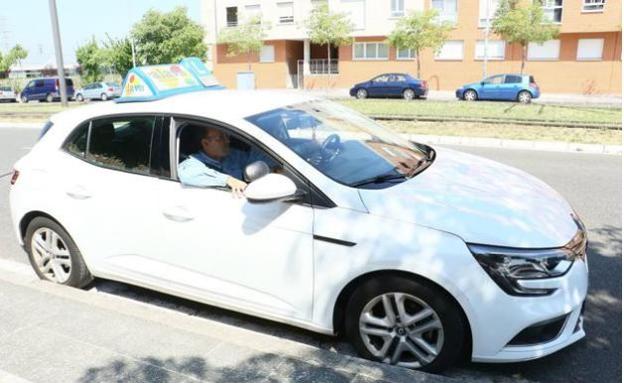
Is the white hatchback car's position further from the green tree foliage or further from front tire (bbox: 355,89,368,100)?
the green tree foliage

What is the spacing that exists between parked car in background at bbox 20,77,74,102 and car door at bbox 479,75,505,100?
82.7ft

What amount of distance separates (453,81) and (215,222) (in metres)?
34.3

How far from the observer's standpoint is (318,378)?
2746mm

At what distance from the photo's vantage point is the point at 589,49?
32.5 metres

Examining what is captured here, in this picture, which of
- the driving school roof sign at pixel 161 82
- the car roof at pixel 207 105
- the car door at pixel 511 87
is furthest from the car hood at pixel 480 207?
the car door at pixel 511 87

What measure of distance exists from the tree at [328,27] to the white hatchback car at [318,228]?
105 feet

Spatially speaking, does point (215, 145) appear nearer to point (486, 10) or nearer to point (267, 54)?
point (486, 10)

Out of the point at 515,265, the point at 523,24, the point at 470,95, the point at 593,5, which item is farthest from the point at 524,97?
the point at 515,265

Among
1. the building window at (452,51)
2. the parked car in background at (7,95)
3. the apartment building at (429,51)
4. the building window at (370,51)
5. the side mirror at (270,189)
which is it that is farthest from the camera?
the parked car in background at (7,95)

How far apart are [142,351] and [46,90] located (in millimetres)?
37547

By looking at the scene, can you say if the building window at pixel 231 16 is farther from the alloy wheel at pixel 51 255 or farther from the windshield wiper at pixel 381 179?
the windshield wiper at pixel 381 179

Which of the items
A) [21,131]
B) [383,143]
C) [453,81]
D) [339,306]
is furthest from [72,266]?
[453,81]

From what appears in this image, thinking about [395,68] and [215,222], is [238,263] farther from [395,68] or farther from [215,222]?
[395,68]

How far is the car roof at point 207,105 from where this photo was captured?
3.61 metres
